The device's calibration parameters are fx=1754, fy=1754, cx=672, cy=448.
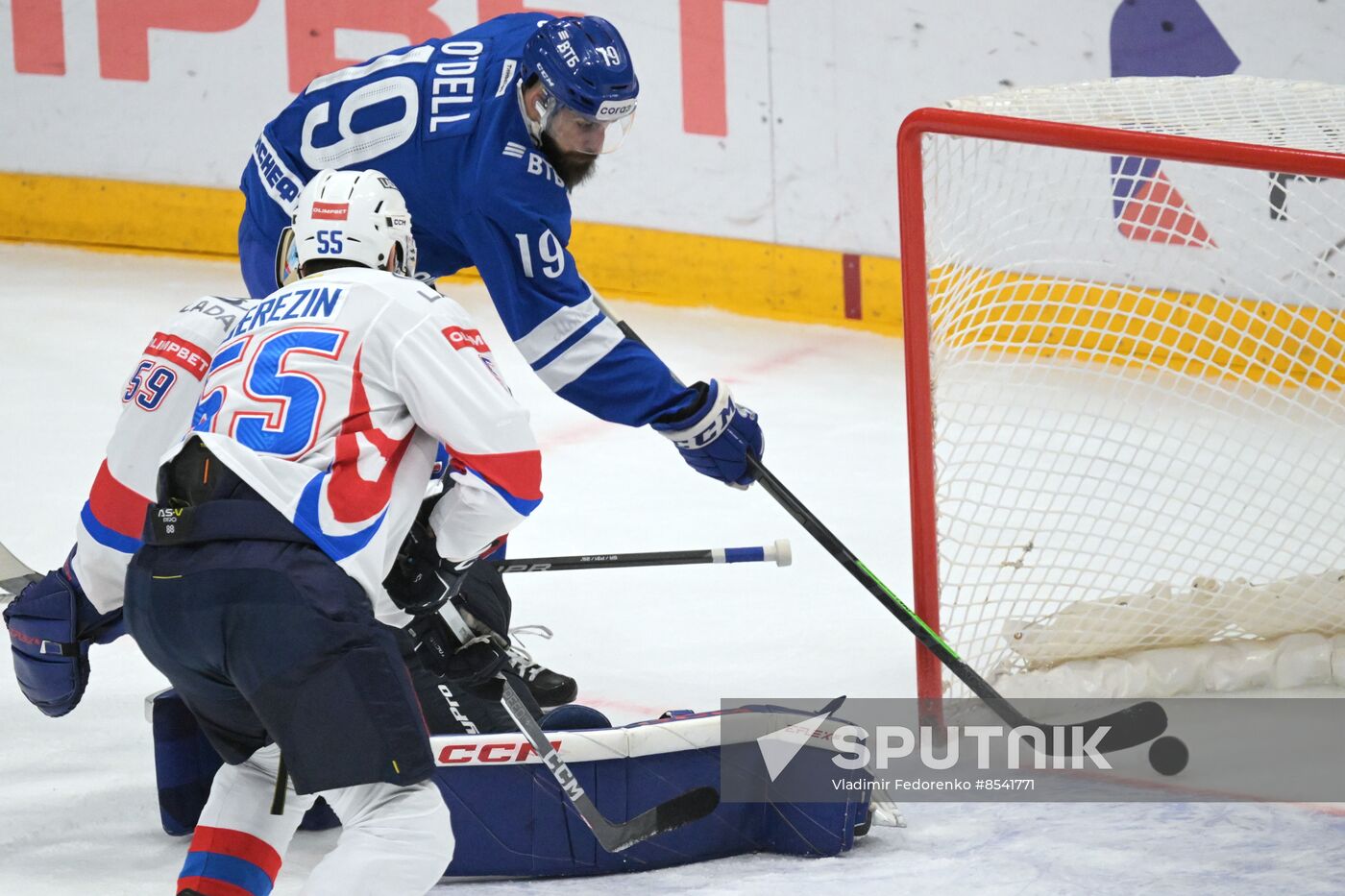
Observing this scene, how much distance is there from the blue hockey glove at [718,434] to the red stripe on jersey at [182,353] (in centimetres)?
71

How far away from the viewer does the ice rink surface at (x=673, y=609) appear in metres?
2.31

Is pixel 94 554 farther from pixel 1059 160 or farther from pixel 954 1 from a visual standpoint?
pixel 954 1

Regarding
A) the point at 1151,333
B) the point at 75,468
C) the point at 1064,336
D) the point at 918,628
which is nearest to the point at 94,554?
the point at 918,628

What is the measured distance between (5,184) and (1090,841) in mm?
4433

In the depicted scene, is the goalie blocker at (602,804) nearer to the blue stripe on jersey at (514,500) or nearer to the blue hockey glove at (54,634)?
the blue stripe on jersey at (514,500)

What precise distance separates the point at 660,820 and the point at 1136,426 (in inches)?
61.7

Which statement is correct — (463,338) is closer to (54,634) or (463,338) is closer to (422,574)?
(422,574)

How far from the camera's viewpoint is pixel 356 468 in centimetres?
196

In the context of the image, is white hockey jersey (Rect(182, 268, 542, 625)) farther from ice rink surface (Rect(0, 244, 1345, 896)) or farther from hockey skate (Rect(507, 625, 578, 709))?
hockey skate (Rect(507, 625, 578, 709))

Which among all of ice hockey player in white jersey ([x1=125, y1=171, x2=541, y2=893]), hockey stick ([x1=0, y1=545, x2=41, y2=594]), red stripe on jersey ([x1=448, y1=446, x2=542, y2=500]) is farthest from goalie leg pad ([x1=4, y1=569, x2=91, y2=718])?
red stripe on jersey ([x1=448, y1=446, x2=542, y2=500])

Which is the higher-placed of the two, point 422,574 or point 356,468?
point 356,468

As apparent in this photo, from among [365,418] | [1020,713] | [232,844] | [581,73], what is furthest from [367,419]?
[1020,713]

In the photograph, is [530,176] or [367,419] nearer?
[367,419]

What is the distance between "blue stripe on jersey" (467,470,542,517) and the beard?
0.89 m
